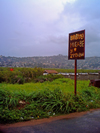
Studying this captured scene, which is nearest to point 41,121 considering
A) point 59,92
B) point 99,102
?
point 59,92

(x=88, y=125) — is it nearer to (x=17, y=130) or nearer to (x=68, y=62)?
(x=17, y=130)

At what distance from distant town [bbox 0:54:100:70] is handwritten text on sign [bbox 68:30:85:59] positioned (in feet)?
49.5

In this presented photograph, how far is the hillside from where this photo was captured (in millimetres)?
22297

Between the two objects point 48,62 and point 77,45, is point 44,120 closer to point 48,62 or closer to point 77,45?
point 77,45

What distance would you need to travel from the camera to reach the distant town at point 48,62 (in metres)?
22.3

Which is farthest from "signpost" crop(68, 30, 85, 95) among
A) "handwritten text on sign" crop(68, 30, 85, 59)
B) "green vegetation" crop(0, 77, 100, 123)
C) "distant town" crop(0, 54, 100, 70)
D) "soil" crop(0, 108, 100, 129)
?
"distant town" crop(0, 54, 100, 70)

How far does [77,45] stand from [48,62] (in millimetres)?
18392

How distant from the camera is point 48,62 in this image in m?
24.9

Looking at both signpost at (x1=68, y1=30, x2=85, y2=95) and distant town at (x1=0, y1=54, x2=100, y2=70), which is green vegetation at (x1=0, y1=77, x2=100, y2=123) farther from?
distant town at (x1=0, y1=54, x2=100, y2=70)

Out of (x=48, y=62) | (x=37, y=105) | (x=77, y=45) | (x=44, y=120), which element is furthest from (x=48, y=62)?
(x=44, y=120)

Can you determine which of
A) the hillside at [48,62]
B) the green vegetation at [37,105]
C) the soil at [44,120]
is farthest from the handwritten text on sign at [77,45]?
the hillside at [48,62]

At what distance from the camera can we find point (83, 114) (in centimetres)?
562

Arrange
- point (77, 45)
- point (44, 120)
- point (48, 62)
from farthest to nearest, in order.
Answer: point (48, 62) < point (77, 45) < point (44, 120)

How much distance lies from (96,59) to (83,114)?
1974cm
